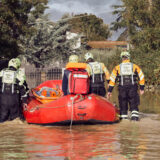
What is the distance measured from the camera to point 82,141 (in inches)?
346

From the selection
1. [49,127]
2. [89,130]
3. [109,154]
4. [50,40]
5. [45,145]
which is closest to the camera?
[109,154]

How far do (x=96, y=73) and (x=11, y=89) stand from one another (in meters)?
2.55

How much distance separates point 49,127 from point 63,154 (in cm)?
425

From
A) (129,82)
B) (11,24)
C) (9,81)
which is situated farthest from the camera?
(11,24)

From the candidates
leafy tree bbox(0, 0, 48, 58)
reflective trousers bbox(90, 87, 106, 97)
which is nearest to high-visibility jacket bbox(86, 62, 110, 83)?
reflective trousers bbox(90, 87, 106, 97)

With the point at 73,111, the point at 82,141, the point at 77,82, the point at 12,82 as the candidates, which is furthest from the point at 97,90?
the point at 82,141

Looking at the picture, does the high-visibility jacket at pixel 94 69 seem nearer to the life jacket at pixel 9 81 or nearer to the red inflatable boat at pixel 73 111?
the red inflatable boat at pixel 73 111

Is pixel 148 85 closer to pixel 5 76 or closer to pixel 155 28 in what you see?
pixel 155 28

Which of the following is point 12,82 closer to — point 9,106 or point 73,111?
point 9,106

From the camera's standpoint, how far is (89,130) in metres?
10.7

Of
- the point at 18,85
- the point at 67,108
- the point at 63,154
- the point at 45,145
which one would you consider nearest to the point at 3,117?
the point at 18,85

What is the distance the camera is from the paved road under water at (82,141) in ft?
23.6

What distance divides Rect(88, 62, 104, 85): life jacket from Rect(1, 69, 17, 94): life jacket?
2312 mm

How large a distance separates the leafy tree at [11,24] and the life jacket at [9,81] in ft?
43.1
